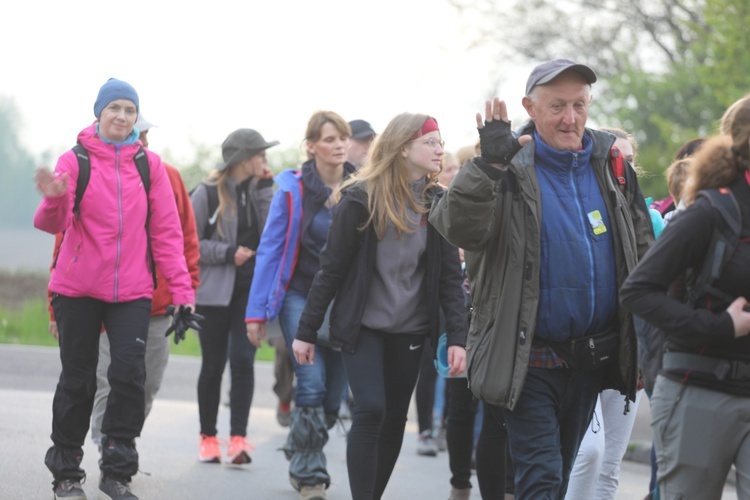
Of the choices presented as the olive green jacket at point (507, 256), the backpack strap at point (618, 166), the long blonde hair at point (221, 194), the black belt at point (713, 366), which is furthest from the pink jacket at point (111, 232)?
the black belt at point (713, 366)

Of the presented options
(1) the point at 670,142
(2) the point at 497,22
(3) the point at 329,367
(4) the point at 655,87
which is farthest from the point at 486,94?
(3) the point at 329,367

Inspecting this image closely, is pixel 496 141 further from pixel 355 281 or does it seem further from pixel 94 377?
pixel 94 377

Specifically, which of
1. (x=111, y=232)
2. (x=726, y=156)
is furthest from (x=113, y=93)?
(x=726, y=156)

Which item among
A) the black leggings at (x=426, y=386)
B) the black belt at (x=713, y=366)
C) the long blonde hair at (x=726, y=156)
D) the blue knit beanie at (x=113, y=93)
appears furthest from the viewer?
the black leggings at (x=426, y=386)

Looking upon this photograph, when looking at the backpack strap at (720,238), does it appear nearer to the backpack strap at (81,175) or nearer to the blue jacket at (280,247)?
the backpack strap at (81,175)

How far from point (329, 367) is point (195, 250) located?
3.60ft

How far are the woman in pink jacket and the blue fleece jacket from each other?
8.34ft

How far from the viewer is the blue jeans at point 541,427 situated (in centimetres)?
497

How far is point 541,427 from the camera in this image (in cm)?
503

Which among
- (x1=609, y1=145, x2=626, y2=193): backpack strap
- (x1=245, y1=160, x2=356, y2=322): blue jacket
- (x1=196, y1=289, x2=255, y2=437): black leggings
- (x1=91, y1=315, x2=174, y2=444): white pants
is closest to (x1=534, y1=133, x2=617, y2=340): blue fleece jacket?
(x1=609, y1=145, x2=626, y2=193): backpack strap

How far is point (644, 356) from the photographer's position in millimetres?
4605

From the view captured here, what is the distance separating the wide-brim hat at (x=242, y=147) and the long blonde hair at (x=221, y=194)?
0.16 ft

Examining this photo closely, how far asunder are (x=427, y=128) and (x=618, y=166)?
1.62 metres

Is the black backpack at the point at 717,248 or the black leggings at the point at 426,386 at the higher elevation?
the black backpack at the point at 717,248
